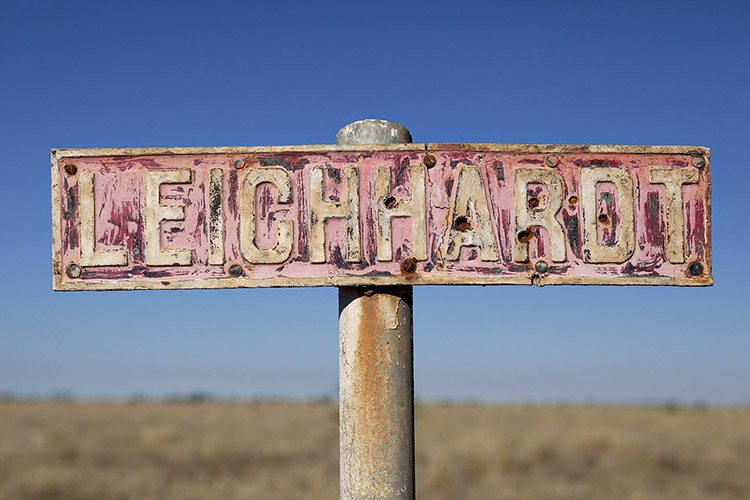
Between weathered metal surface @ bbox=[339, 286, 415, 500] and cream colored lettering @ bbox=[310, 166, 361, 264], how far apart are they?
15 cm

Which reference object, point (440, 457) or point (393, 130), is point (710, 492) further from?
point (393, 130)

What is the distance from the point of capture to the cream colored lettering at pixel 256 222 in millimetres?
2457

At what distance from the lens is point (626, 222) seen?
252 cm

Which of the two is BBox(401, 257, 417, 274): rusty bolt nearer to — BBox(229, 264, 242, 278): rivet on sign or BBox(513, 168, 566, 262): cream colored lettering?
BBox(513, 168, 566, 262): cream colored lettering

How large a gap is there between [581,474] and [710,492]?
2.37 m

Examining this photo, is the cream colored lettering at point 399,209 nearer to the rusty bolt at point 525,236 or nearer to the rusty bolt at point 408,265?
the rusty bolt at point 408,265

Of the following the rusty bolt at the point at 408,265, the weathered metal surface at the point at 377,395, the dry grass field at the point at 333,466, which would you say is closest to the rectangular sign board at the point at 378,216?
the rusty bolt at the point at 408,265

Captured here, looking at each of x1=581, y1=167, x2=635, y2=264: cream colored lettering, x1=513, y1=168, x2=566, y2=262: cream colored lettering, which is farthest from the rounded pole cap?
x1=581, y1=167, x2=635, y2=264: cream colored lettering

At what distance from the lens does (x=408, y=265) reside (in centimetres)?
242

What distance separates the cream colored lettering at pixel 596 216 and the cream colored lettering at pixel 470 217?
1.13 ft

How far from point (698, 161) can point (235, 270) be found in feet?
5.60

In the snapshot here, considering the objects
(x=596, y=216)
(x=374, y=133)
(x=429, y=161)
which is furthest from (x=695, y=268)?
(x=374, y=133)

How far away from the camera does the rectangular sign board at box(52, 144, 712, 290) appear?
2.45 m

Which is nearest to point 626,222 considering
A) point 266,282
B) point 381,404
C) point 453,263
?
point 453,263
